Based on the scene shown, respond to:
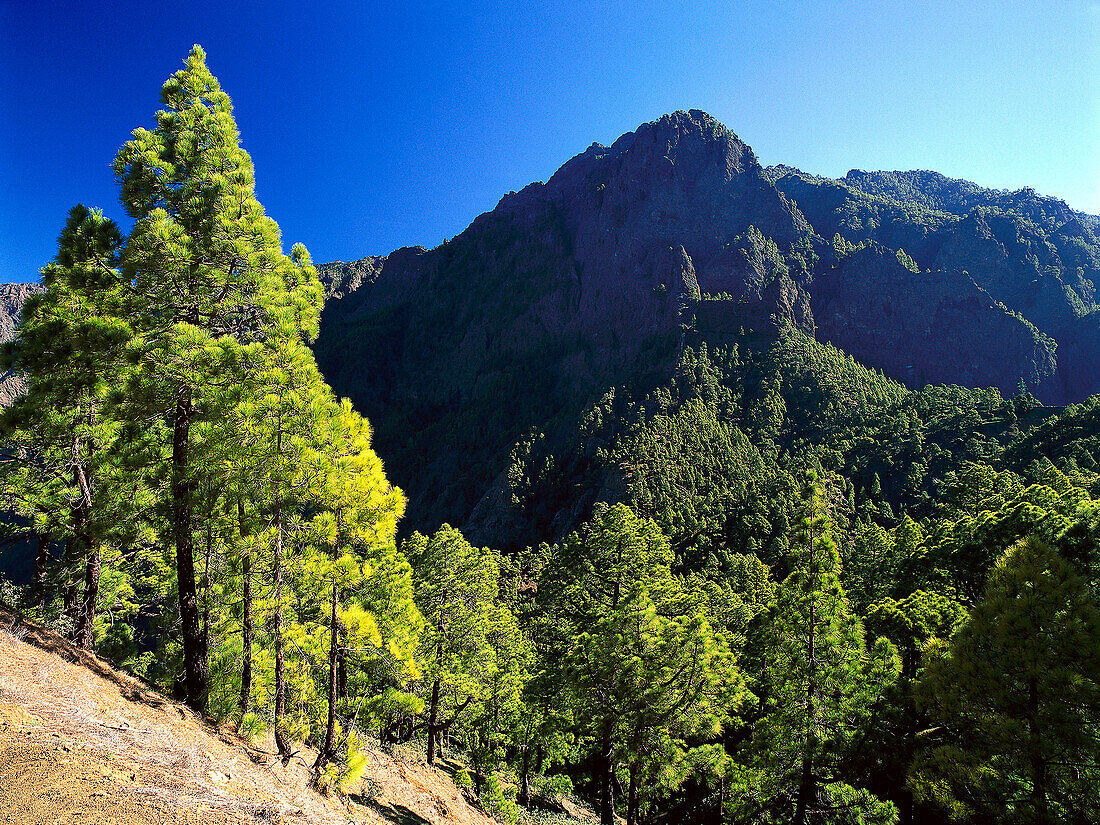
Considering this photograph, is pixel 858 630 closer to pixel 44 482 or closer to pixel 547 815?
pixel 547 815

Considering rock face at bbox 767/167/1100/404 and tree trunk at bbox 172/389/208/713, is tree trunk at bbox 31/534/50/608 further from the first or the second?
rock face at bbox 767/167/1100/404

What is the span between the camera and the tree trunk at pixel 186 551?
8.12m

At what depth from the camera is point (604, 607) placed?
17938 millimetres

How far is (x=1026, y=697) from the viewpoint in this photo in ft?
28.8

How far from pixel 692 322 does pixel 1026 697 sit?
128143 millimetres

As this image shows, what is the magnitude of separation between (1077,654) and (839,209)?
19286cm

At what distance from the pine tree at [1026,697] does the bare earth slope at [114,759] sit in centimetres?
1096

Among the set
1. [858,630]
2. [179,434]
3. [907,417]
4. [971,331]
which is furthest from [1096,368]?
[179,434]

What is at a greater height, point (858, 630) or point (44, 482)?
point (858, 630)

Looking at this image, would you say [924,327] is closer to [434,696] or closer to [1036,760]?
[1036,760]

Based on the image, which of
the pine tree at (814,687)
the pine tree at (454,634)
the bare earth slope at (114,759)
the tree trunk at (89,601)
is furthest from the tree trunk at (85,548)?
the pine tree at (814,687)

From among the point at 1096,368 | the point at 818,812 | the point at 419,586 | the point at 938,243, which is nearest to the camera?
the point at 818,812

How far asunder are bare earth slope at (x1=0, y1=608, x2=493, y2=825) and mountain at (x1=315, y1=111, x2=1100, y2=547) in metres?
77.1

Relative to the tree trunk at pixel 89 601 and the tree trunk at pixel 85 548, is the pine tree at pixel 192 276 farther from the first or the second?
the tree trunk at pixel 89 601
